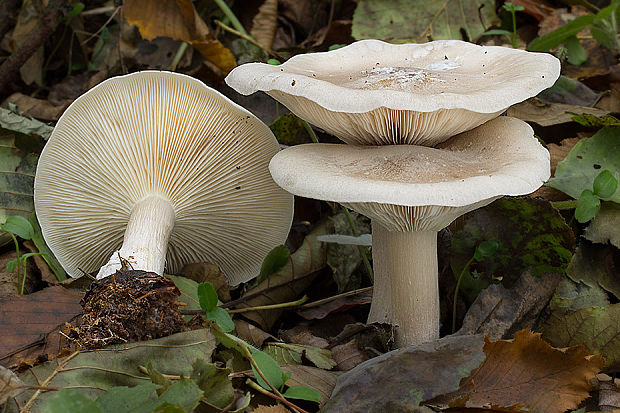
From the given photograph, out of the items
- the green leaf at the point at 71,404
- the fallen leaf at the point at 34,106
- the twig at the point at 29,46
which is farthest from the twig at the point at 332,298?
the twig at the point at 29,46

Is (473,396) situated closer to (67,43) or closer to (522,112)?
(522,112)

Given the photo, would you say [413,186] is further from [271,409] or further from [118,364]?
[118,364]

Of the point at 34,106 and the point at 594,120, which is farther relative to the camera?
the point at 34,106

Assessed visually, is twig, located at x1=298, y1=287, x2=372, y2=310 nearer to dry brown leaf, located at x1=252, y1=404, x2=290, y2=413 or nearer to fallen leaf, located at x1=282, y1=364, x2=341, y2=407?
fallen leaf, located at x1=282, y1=364, x2=341, y2=407

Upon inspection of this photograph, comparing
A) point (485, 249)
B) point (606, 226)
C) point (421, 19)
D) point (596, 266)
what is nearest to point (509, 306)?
point (485, 249)

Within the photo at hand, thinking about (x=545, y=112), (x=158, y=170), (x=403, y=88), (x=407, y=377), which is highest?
(x=403, y=88)

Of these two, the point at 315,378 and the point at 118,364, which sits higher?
the point at 118,364
